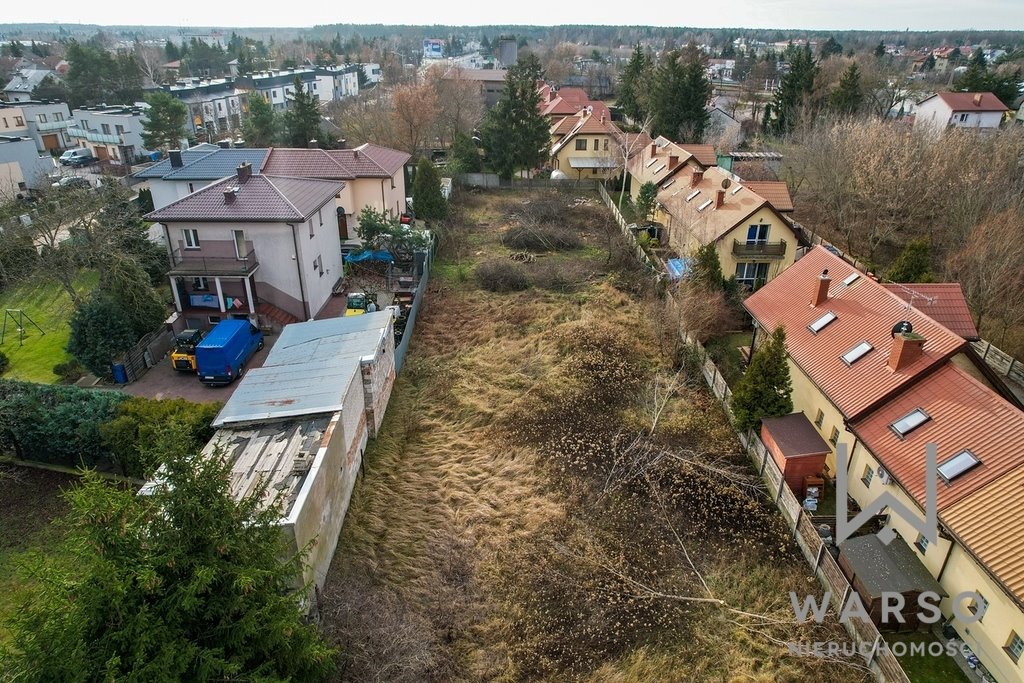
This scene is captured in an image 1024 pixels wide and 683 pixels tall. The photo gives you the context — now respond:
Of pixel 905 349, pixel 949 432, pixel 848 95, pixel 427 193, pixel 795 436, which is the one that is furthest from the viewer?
pixel 848 95

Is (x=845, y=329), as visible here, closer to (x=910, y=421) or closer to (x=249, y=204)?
(x=910, y=421)

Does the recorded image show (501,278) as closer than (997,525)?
No

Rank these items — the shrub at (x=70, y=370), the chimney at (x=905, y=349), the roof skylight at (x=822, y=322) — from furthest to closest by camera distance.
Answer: the shrub at (x=70, y=370) < the roof skylight at (x=822, y=322) < the chimney at (x=905, y=349)

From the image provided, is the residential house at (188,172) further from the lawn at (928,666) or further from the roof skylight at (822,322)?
the lawn at (928,666)

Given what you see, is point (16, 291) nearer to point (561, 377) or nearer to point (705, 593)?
point (561, 377)

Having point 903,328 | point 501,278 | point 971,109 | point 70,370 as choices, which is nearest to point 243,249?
point 70,370

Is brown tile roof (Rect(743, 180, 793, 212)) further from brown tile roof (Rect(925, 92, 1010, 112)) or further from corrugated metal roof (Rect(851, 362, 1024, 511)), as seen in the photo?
brown tile roof (Rect(925, 92, 1010, 112))

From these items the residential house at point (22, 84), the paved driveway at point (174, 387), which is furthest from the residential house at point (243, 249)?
the residential house at point (22, 84)

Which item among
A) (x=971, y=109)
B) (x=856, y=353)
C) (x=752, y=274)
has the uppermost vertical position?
(x=971, y=109)
